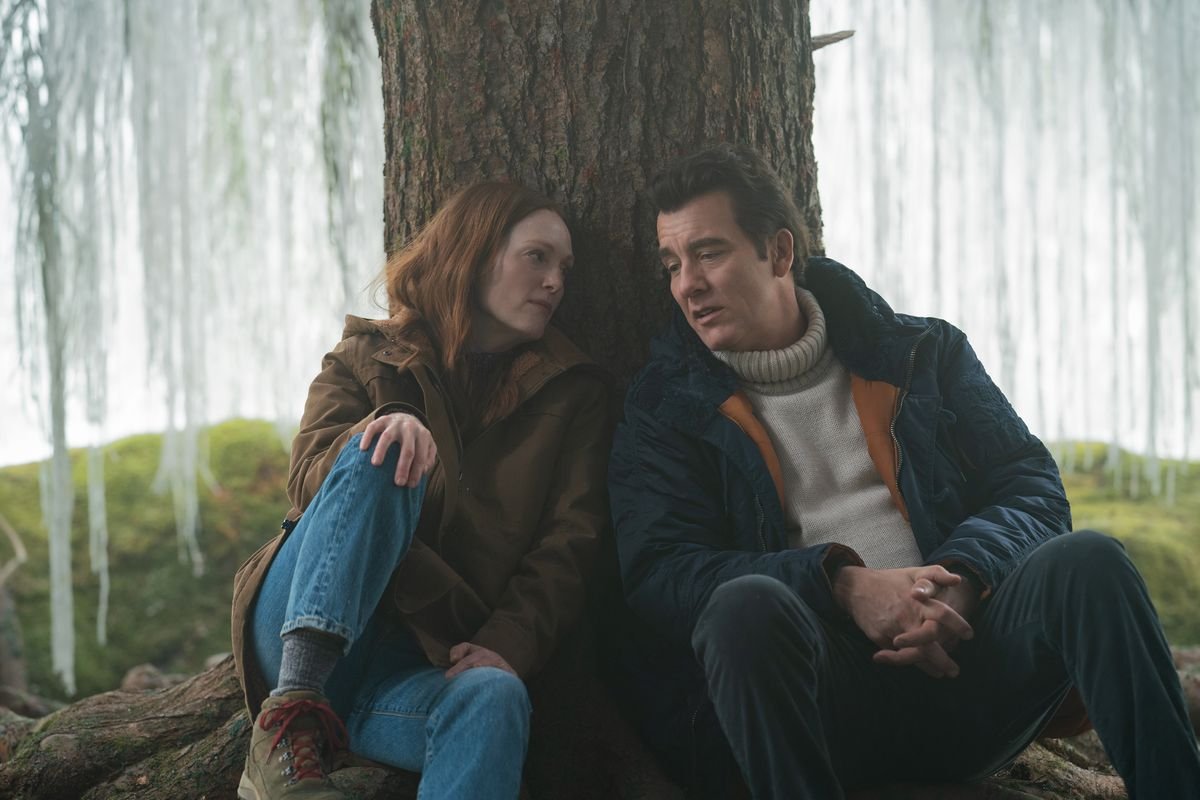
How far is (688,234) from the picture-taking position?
196 centimetres

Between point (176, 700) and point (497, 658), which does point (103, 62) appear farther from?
point (497, 658)

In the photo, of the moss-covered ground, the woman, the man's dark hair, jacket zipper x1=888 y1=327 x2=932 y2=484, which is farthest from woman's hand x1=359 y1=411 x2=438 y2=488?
the moss-covered ground

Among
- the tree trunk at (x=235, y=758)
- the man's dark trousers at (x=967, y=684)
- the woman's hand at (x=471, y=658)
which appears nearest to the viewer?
the man's dark trousers at (x=967, y=684)

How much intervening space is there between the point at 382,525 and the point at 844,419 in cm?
83

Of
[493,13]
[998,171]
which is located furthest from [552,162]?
[998,171]

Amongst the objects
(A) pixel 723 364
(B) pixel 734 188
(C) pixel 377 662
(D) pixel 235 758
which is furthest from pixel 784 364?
(D) pixel 235 758

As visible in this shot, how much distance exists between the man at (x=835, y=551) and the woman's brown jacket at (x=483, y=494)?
11 centimetres

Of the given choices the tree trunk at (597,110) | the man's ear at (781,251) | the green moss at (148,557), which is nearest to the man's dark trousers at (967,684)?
the man's ear at (781,251)

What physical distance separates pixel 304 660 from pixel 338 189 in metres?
1.84

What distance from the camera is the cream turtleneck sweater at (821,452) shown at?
6.05 feet

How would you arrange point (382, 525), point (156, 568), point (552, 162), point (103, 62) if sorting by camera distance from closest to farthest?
point (382, 525) < point (552, 162) < point (103, 62) < point (156, 568)

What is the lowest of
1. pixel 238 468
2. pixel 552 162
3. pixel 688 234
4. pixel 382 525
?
pixel 238 468

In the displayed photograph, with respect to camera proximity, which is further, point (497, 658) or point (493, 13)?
point (493, 13)

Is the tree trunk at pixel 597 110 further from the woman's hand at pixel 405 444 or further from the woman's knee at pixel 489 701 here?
the woman's knee at pixel 489 701
